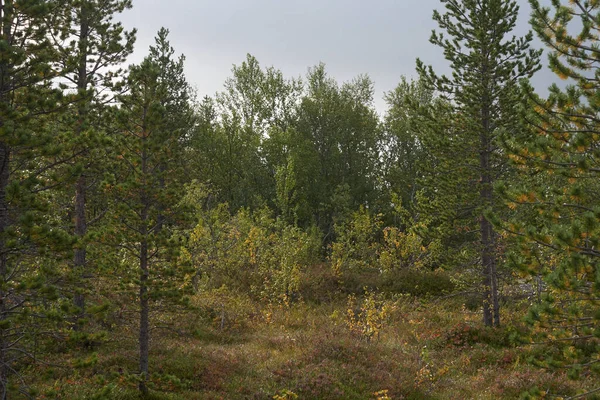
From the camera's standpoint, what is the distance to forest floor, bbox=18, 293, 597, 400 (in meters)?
11.7

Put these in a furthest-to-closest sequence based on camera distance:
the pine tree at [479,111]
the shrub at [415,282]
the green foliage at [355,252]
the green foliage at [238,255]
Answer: the green foliage at [355,252]
the shrub at [415,282]
the green foliage at [238,255]
the pine tree at [479,111]

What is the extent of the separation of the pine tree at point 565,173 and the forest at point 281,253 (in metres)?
0.04

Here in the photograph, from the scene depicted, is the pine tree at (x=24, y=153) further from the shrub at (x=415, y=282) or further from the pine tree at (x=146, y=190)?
the shrub at (x=415, y=282)

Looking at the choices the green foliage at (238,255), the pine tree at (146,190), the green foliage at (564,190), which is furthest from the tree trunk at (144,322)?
the green foliage at (238,255)

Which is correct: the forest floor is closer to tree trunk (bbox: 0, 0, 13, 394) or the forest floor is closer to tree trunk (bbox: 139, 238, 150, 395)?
tree trunk (bbox: 139, 238, 150, 395)

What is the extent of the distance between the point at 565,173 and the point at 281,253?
1705 cm

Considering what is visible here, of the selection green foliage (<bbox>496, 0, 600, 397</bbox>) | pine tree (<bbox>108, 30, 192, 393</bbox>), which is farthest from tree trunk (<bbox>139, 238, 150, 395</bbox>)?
green foliage (<bbox>496, 0, 600, 397</bbox>)

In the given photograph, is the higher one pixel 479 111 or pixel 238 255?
pixel 479 111

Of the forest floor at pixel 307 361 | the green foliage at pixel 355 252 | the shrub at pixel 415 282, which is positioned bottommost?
the forest floor at pixel 307 361

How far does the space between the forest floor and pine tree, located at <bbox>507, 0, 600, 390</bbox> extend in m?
0.86

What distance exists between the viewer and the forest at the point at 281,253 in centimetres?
777

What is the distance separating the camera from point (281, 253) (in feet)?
76.9

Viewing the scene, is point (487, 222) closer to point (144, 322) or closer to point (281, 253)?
point (281, 253)

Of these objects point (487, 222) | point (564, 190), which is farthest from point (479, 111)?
point (564, 190)
